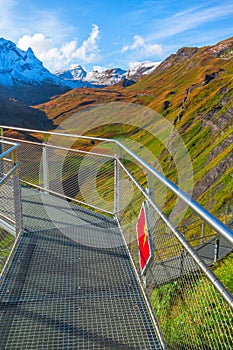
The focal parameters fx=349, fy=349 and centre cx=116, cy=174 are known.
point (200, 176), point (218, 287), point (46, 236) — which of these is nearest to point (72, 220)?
point (46, 236)

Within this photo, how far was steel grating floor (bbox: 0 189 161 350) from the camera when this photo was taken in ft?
9.84

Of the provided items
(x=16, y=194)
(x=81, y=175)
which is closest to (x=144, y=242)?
(x=16, y=194)

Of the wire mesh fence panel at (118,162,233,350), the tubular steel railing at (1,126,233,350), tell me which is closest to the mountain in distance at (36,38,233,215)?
the tubular steel railing at (1,126,233,350)

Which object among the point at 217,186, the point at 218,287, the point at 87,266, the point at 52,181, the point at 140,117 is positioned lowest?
the point at 218,287

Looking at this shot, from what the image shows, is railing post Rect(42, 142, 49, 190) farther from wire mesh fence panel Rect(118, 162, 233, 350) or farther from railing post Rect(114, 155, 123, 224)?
wire mesh fence panel Rect(118, 162, 233, 350)

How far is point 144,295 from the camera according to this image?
3.57 metres

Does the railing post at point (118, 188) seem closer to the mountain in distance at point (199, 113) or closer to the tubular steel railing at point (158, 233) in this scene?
the tubular steel railing at point (158, 233)

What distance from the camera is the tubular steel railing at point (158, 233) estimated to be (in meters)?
2.32

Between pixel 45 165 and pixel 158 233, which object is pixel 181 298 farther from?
pixel 45 165

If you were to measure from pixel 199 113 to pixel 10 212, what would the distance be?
269ft

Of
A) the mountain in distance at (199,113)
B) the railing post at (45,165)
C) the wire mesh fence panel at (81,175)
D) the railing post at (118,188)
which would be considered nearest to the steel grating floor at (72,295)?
the railing post at (118,188)

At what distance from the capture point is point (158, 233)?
3.47m

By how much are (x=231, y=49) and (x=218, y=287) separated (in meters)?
176

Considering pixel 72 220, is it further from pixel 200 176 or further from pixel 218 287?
pixel 200 176
